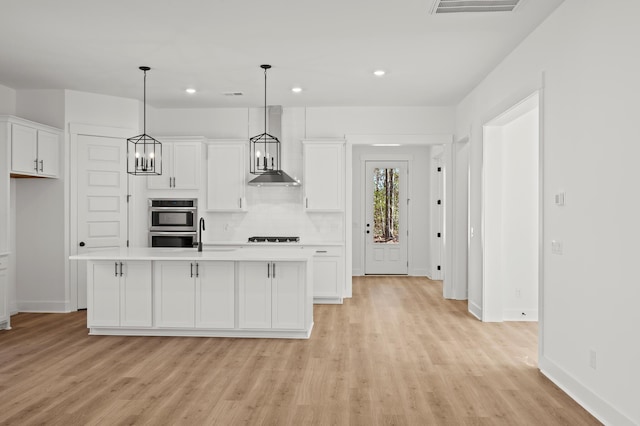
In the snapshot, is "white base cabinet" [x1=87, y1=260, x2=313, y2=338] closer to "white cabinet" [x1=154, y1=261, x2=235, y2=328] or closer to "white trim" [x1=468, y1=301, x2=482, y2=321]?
"white cabinet" [x1=154, y1=261, x2=235, y2=328]

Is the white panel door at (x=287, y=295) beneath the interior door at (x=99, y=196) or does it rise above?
beneath

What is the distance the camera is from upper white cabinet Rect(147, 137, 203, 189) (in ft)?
→ 24.0

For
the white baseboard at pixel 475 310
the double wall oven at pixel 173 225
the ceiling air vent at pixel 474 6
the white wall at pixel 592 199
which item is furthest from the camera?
the double wall oven at pixel 173 225

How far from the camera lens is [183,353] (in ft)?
15.3

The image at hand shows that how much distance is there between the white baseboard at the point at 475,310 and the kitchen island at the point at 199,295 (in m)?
2.23

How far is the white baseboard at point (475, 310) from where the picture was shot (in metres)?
6.13

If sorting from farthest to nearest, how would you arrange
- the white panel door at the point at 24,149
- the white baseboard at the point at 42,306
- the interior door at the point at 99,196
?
the interior door at the point at 99,196
the white baseboard at the point at 42,306
the white panel door at the point at 24,149

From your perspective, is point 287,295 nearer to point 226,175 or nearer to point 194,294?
point 194,294

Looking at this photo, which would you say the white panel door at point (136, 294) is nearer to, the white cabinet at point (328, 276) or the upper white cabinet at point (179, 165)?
the upper white cabinet at point (179, 165)

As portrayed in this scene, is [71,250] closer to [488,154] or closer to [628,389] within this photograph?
[488,154]

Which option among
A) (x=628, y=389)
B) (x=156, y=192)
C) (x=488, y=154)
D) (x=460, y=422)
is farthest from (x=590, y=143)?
(x=156, y=192)

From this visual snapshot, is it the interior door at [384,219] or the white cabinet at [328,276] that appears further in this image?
the interior door at [384,219]

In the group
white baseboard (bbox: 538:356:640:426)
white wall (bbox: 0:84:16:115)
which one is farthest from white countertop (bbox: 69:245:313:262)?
white wall (bbox: 0:84:16:115)

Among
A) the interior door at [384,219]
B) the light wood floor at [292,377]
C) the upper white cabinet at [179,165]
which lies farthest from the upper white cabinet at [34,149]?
the interior door at [384,219]
